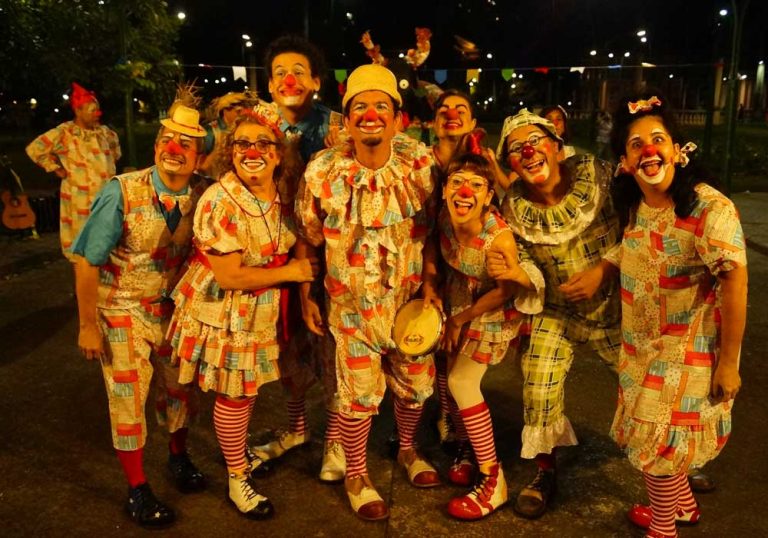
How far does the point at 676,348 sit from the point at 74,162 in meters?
6.59

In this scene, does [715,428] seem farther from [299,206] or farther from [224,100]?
[224,100]

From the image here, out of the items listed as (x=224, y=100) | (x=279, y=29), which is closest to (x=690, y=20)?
(x=279, y=29)

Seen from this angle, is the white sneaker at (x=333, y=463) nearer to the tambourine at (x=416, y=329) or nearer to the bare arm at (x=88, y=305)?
the tambourine at (x=416, y=329)

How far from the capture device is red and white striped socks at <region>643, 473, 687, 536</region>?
2.91 m

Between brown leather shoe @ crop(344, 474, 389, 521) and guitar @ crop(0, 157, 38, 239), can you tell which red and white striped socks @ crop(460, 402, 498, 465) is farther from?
guitar @ crop(0, 157, 38, 239)

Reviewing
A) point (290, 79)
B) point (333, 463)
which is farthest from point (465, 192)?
point (333, 463)

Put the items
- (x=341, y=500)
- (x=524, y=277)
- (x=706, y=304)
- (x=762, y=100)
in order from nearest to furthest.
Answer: (x=706, y=304), (x=524, y=277), (x=341, y=500), (x=762, y=100)

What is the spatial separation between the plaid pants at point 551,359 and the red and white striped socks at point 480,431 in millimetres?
195

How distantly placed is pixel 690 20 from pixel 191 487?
41.8m

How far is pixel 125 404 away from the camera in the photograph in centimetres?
336

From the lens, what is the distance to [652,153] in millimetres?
2799

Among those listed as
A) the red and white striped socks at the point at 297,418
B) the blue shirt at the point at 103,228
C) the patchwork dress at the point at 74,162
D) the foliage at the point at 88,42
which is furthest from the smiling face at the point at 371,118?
the foliage at the point at 88,42

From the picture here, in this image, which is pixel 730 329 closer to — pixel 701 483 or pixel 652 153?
pixel 652 153

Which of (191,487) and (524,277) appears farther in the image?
(191,487)
